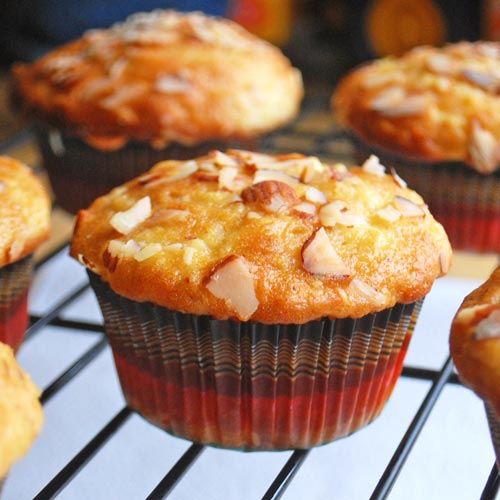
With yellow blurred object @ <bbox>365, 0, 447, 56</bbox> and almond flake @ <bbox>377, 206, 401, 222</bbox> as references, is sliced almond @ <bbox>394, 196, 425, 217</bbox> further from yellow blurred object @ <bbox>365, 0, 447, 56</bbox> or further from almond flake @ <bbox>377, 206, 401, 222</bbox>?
yellow blurred object @ <bbox>365, 0, 447, 56</bbox>

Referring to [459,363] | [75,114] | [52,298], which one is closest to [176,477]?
[459,363]

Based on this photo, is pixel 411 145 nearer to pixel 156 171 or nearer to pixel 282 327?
pixel 156 171

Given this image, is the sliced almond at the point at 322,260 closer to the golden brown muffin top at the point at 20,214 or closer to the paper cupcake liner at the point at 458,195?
the golden brown muffin top at the point at 20,214

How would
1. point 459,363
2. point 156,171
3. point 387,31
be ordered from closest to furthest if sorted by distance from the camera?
point 459,363, point 156,171, point 387,31

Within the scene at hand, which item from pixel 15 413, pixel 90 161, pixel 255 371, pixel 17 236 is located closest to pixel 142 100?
pixel 90 161

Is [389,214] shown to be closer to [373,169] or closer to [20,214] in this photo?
[373,169]

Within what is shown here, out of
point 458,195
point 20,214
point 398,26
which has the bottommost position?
point 398,26

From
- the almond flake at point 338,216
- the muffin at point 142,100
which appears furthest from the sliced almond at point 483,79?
the almond flake at point 338,216
